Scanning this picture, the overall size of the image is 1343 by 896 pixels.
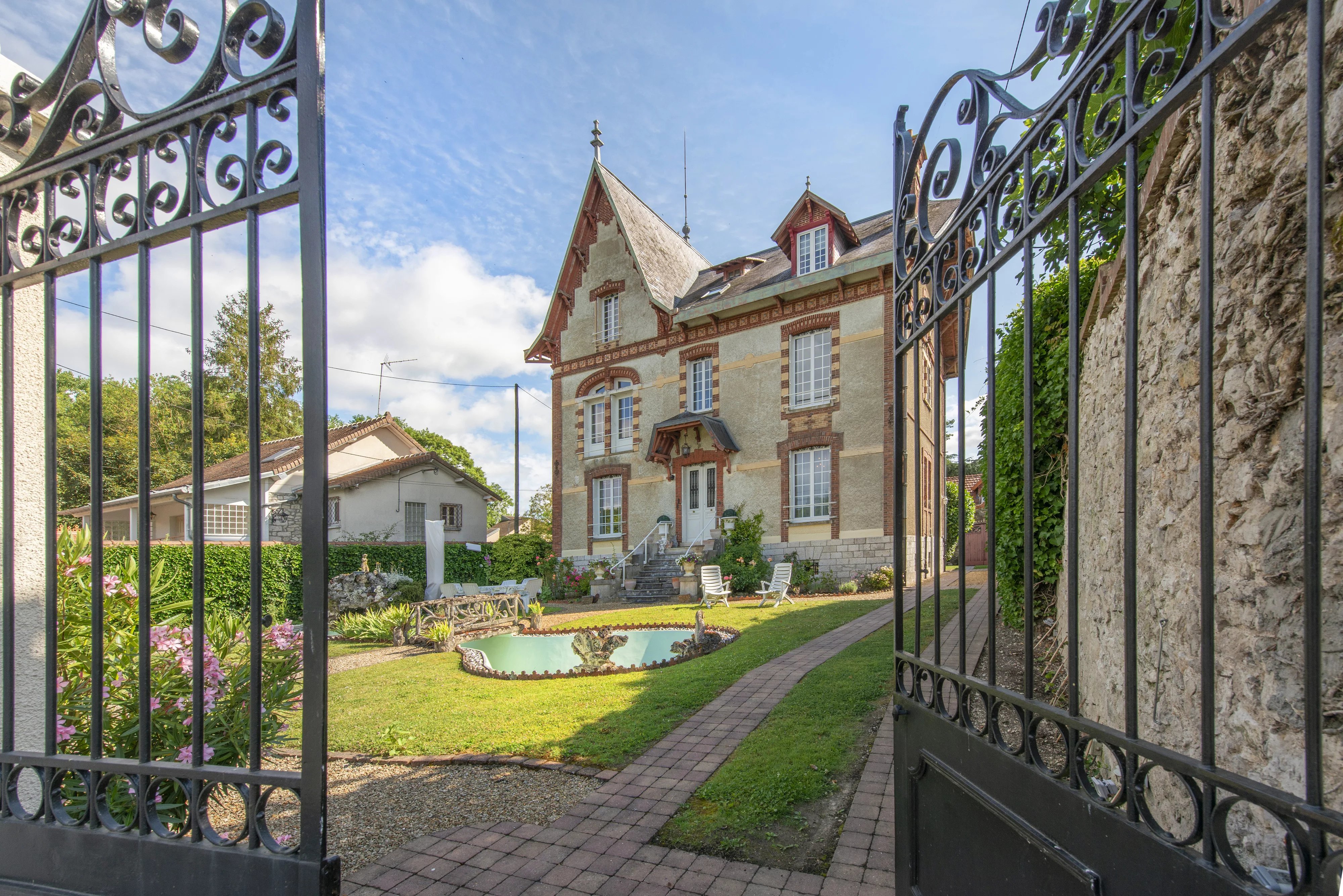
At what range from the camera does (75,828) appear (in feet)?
6.37

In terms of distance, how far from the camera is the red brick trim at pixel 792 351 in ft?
57.0

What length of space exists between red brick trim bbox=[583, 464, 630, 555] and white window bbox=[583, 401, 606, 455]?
64cm

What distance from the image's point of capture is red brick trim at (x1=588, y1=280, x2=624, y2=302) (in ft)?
70.5

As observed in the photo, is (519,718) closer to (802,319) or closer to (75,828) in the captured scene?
(75,828)

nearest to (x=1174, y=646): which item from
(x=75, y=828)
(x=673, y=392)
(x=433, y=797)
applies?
(x=75, y=828)

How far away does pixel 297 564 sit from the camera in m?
18.0

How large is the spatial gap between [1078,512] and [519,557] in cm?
2128

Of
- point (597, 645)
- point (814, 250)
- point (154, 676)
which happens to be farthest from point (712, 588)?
point (154, 676)

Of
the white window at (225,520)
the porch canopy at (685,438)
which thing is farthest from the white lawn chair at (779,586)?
the white window at (225,520)

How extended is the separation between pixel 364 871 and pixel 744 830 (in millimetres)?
1845

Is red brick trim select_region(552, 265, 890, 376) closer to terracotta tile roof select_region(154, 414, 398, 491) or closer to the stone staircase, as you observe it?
the stone staircase

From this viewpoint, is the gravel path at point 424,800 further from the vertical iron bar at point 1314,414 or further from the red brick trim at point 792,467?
the red brick trim at point 792,467

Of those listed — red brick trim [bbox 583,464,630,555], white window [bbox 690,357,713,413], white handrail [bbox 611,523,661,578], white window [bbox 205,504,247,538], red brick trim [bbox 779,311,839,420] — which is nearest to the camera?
red brick trim [bbox 779,311,839,420]

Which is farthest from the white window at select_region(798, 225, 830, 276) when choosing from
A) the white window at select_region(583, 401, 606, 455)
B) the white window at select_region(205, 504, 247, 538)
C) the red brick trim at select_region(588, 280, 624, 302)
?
the white window at select_region(205, 504, 247, 538)
